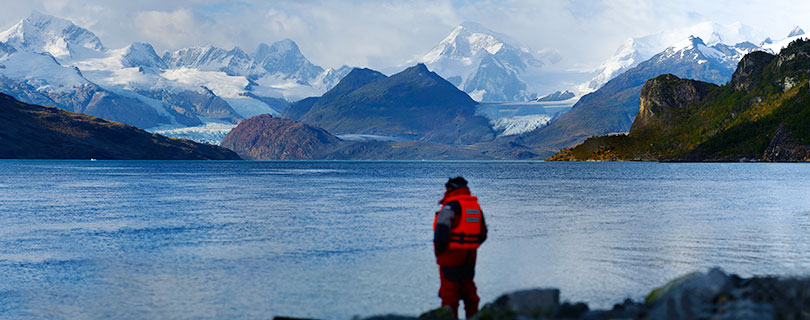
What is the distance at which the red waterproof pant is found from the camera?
835 inches

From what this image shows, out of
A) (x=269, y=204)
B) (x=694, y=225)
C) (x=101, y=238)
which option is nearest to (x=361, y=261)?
(x=101, y=238)

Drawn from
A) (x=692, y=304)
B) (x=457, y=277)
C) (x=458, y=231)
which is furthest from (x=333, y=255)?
(x=692, y=304)

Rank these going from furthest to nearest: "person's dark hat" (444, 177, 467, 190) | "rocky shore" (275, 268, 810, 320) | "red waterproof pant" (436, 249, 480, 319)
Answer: "red waterproof pant" (436, 249, 480, 319) < "person's dark hat" (444, 177, 467, 190) < "rocky shore" (275, 268, 810, 320)

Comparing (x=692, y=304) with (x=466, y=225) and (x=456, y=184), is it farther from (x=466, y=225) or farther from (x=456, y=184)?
(x=456, y=184)

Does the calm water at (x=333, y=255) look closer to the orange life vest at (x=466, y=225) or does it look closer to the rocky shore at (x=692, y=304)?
the rocky shore at (x=692, y=304)

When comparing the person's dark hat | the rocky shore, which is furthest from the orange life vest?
the rocky shore

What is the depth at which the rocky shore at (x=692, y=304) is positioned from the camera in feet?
54.9

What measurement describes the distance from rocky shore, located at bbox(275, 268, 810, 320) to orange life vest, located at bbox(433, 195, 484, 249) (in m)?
2.10

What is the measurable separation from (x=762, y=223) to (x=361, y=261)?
34530 millimetres

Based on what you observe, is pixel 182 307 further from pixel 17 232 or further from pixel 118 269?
pixel 17 232

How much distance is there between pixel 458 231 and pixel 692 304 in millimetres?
6612

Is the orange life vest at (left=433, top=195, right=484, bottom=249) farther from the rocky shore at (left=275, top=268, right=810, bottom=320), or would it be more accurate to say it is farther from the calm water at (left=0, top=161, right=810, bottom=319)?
the calm water at (left=0, top=161, right=810, bottom=319)

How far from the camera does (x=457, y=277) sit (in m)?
21.6

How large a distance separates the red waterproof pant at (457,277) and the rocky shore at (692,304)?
65 cm
